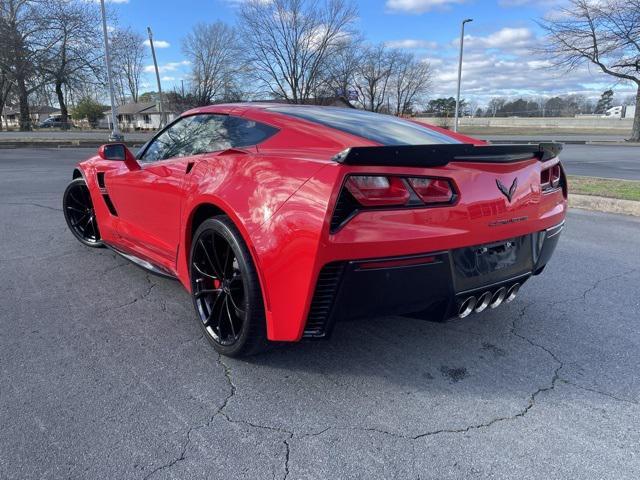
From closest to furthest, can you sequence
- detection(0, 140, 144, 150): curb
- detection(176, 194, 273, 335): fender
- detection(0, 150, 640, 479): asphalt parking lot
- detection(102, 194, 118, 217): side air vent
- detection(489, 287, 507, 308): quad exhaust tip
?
detection(0, 150, 640, 479): asphalt parking lot
detection(176, 194, 273, 335): fender
detection(489, 287, 507, 308): quad exhaust tip
detection(102, 194, 118, 217): side air vent
detection(0, 140, 144, 150): curb

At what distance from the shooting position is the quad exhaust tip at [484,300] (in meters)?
2.41


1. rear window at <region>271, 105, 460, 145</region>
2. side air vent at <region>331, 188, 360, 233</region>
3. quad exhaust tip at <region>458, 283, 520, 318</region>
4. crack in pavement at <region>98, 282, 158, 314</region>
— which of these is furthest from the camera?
crack in pavement at <region>98, 282, 158, 314</region>

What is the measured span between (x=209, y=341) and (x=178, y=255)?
2.12 feet

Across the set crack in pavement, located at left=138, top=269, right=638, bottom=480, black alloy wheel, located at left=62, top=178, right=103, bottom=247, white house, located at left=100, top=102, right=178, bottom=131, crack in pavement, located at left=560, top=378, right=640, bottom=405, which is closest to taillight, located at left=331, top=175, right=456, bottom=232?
crack in pavement, located at left=138, top=269, right=638, bottom=480

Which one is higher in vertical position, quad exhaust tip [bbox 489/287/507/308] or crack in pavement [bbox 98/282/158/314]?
quad exhaust tip [bbox 489/287/507/308]

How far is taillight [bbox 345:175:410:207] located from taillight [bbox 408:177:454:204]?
→ 7cm

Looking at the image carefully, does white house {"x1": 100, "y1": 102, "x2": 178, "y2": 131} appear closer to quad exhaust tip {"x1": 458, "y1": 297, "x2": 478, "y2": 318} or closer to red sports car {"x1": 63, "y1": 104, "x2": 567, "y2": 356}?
red sports car {"x1": 63, "y1": 104, "x2": 567, "y2": 356}

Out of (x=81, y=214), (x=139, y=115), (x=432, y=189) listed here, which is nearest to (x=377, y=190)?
(x=432, y=189)

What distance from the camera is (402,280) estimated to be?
2.12 meters

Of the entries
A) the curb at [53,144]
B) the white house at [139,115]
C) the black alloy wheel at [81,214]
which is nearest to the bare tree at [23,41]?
the curb at [53,144]

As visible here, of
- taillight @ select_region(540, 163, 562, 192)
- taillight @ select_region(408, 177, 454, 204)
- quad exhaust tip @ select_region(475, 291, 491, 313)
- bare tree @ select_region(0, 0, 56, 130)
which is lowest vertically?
quad exhaust tip @ select_region(475, 291, 491, 313)

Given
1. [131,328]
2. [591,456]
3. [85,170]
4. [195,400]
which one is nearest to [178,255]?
[131,328]

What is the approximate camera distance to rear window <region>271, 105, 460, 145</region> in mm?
2766

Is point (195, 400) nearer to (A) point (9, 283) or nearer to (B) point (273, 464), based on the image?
(B) point (273, 464)
